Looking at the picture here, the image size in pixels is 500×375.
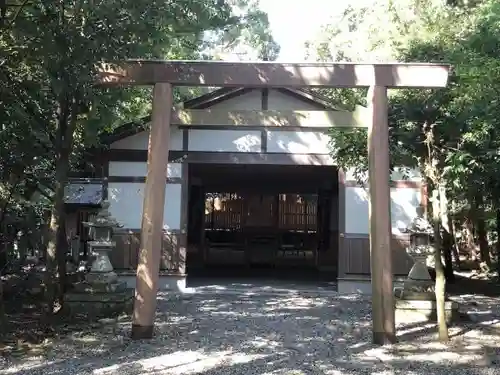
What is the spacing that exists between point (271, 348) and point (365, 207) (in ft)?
18.6

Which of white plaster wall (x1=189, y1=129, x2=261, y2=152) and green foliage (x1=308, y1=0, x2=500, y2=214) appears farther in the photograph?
white plaster wall (x1=189, y1=129, x2=261, y2=152)

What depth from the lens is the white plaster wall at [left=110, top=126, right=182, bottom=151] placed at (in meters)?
11.4

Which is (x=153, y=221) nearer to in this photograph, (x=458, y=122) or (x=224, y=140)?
(x=458, y=122)

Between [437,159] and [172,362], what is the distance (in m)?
3.99

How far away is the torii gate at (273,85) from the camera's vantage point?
6.26m

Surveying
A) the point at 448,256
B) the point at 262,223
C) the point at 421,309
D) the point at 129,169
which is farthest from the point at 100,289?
the point at 262,223

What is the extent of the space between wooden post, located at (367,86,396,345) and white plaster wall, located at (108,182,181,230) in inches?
228

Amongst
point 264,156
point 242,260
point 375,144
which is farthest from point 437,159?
point 242,260

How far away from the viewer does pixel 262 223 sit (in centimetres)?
1658

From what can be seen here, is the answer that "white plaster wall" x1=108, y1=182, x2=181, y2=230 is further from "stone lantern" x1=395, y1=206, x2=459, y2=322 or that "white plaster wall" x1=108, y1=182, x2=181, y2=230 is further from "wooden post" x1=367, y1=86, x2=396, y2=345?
"wooden post" x1=367, y1=86, x2=396, y2=345

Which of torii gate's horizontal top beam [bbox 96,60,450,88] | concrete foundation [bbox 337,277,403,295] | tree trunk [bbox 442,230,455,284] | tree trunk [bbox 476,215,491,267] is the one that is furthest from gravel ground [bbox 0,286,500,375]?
tree trunk [bbox 476,215,491,267]

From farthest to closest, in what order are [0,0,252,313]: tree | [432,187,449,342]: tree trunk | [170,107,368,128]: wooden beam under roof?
[170,107,368,128]: wooden beam under roof
[432,187,449,342]: tree trunk
[0,0,252,313]: tree

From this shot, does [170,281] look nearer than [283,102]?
Yes

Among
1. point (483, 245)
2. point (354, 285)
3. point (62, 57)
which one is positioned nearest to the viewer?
point (62, 57)
